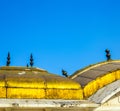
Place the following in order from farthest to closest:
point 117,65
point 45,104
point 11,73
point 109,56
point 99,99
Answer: point 109,56, point 117,65, point 11,73, point 99,99, point 45,104

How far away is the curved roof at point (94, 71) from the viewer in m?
15.3

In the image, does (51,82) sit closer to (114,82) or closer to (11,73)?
(11,73)

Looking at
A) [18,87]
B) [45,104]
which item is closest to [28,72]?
[18,87]

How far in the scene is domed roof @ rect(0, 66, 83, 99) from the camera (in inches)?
511

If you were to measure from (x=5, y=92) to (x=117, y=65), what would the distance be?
790cm

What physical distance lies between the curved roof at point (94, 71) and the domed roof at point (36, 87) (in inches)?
47.6

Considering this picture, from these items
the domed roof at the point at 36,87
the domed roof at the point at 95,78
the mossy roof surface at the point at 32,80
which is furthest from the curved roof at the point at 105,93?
the mossy roof surface at the point at 32,80

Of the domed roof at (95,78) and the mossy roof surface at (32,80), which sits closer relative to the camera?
the mossy roof surface at (32,80)

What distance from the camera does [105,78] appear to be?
1488cm

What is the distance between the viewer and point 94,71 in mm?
16828

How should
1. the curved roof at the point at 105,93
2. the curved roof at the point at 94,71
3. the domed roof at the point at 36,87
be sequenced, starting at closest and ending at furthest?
the domed roof at the point at 36,87 → the curved roof at the point at 105,93 → the curved roof at the point at 94,71

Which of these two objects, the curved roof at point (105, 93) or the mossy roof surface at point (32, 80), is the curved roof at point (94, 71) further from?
the mossy roof surface at point (32, 80)

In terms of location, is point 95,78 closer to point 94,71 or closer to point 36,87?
point 94,71

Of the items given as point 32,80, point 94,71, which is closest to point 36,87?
point 32,80
